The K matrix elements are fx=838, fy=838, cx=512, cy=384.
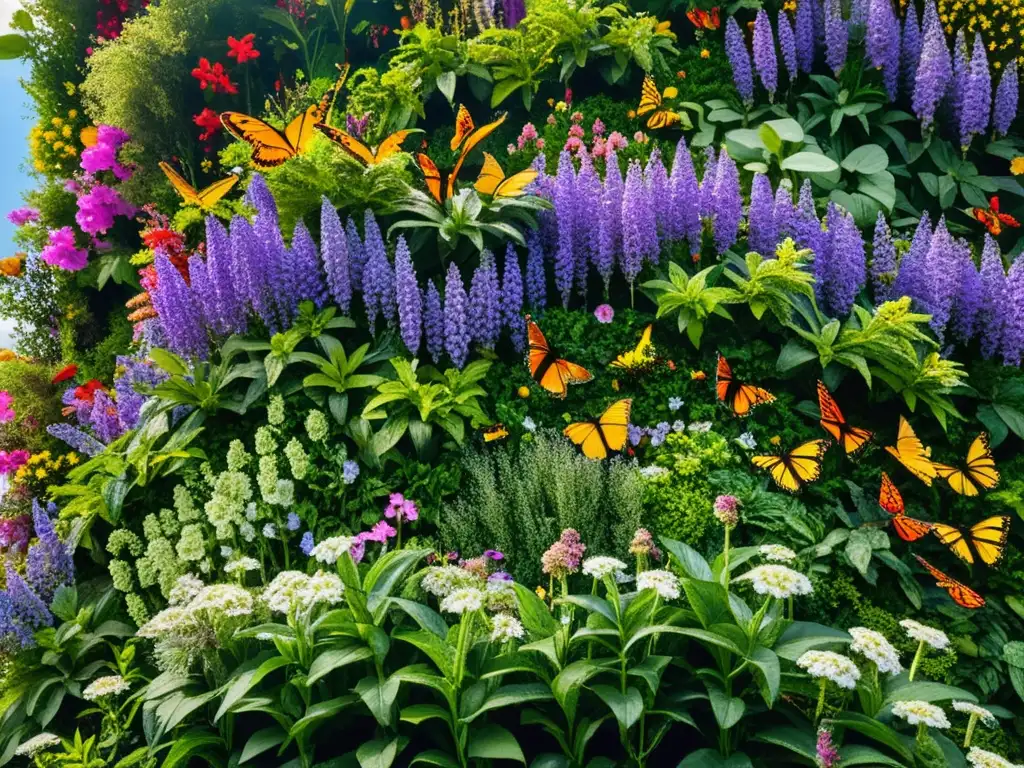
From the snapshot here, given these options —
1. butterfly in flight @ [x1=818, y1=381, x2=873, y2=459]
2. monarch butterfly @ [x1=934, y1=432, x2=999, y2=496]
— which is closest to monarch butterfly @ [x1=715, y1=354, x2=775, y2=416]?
butterfly in flight @ [x1=818, y1=381, x2=873, y2=459]

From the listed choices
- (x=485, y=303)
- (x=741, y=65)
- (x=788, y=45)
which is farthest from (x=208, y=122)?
(x=788, y=45)

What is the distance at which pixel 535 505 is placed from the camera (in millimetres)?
4031

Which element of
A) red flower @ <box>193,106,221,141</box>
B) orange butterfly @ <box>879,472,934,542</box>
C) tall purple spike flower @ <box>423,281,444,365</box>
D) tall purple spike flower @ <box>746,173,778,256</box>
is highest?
red flower @ <box>193,106,221,141</box>

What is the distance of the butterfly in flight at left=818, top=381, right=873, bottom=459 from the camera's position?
412 cm

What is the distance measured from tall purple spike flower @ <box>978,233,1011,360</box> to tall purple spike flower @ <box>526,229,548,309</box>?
8.28ft

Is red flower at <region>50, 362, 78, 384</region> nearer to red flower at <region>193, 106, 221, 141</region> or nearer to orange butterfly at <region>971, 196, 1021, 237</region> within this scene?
red flower at <region>193, 106, 221, 141</region>

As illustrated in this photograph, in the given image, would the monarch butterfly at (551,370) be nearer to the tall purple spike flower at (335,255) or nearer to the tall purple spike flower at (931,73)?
the tall purple spike flower at (335,255)

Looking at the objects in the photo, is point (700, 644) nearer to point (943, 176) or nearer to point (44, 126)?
point (943, 176)

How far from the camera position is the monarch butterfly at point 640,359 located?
4.49m

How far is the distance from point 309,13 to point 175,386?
5.56m

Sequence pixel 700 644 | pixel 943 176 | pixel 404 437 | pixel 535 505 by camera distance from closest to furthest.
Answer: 1. pixel 700 644
2. pixel 535 505
3. pixel 404 437
4. pixel 943 176

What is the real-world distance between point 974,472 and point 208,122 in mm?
6730

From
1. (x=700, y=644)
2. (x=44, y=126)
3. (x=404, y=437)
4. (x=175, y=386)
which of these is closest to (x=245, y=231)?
(x=175, y=386)

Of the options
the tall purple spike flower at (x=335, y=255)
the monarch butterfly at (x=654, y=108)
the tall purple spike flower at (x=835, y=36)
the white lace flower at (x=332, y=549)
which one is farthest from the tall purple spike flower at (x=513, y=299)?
the tall purple spike flower at (x=835, y=36)
